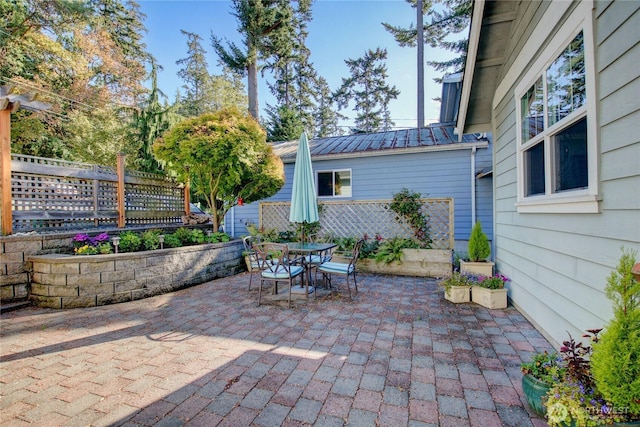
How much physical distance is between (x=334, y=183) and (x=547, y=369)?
775 centimetres

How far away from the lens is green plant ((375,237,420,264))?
6.41 meters

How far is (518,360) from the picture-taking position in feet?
8.64

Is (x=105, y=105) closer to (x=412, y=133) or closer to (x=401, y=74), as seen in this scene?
(x=412, y=133)

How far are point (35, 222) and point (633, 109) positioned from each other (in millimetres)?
7835

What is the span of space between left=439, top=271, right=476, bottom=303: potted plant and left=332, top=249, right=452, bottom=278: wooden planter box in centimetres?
171

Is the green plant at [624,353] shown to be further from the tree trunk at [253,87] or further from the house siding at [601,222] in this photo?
the tree trunk at [253,87]

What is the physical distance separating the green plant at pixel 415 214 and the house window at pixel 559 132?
308cm

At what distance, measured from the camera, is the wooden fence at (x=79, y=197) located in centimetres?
493

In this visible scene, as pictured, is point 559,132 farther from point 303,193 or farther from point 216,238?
point 216,238

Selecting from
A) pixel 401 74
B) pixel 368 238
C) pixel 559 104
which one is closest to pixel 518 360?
pixel 559 104

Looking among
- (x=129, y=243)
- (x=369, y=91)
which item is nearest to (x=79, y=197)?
(x=129, y=243)

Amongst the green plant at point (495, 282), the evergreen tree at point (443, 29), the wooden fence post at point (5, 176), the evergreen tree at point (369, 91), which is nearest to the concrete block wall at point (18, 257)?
the wooden fence post at point (5, 176)

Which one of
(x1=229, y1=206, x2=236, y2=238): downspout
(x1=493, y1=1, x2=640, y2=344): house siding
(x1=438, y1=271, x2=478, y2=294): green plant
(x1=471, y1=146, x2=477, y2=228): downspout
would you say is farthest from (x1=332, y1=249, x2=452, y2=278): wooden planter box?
(x1=229, y1=206, x2=236, y2=238): downspout

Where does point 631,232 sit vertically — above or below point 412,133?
below
